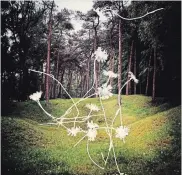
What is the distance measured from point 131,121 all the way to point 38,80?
3.29 metres

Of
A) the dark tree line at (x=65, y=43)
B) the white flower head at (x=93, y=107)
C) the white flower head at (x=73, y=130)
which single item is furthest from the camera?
the dark tree line at (x=65, y=43)

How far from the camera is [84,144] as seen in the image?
28.3 ft

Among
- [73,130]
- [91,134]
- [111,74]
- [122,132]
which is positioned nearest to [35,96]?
[73,130]

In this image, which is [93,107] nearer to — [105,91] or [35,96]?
[105,91]

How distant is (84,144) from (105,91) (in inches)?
82.3

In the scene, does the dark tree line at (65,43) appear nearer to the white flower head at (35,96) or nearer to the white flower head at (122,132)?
the white flower head at (35,96)

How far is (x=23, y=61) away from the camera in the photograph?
9516 mm

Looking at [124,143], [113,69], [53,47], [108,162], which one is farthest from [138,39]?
[108,162]

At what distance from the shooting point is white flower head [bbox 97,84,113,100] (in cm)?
745

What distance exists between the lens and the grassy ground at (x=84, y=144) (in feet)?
26.5

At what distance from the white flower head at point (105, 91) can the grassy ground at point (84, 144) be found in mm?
342

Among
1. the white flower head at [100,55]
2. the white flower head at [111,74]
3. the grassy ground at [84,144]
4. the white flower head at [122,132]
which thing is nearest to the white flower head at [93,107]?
the grassy ground at [84,144]

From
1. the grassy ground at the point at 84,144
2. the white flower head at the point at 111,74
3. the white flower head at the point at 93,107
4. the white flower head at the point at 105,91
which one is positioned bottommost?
the grassy ground at the point at 84,144

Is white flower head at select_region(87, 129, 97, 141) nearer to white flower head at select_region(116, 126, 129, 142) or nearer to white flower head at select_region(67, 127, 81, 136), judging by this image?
white flower head at select_region(67, 127, 81, 136)
